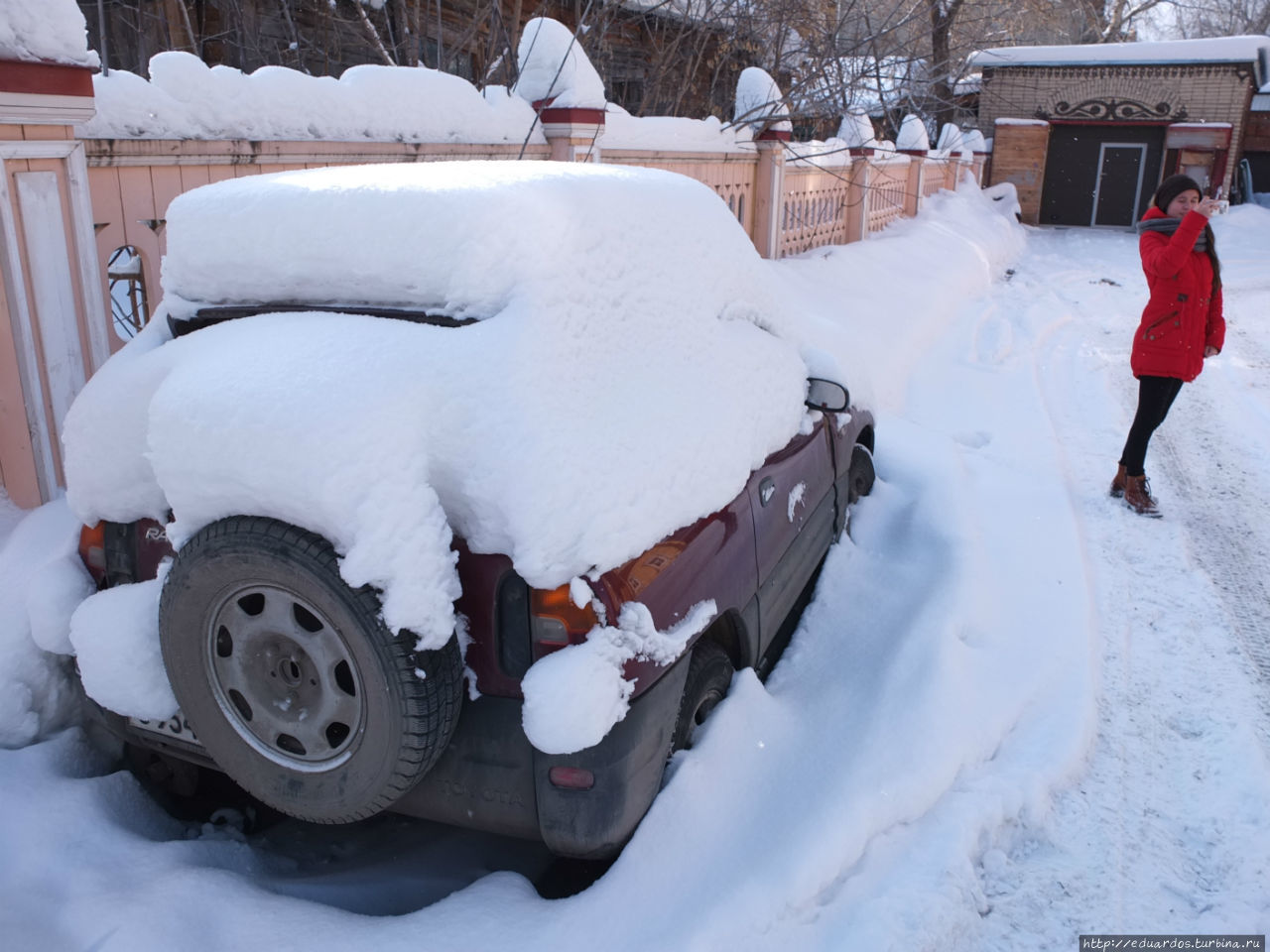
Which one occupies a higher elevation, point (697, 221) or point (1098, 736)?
point (697, 221)

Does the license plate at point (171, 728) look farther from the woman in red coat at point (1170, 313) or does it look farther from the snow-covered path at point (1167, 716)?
the woman in red coat at point (1170, 313)

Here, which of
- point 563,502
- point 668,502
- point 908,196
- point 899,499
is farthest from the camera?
point 908,196

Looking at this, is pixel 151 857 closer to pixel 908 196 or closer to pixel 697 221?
pixel 697 221

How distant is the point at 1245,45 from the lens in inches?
945

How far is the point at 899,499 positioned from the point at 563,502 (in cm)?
324

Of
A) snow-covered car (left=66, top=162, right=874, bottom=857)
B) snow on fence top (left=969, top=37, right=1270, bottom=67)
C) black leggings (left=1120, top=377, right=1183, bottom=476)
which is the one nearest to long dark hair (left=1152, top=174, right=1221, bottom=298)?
black leggings (left=1120, top=377, right=1183, bottom=476)

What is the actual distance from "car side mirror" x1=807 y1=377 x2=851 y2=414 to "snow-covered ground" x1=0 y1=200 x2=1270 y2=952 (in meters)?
0.22

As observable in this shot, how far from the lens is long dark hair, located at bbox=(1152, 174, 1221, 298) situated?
5199 millimetres

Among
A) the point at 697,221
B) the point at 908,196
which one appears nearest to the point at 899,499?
the point at 697,221

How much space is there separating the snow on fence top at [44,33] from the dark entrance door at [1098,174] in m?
26.3

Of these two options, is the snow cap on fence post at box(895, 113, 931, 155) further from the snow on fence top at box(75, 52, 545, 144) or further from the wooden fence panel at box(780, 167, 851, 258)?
the snow on fence top at box(75, 52, 545, 144)

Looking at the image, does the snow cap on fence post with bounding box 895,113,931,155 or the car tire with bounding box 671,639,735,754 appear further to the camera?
the snow cap on fence post with bounding box 895,113,931,155

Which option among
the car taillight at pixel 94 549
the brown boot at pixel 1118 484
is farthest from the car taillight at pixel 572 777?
the brown boot at pixel 1118 484

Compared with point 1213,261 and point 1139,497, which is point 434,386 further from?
point 1213,261
